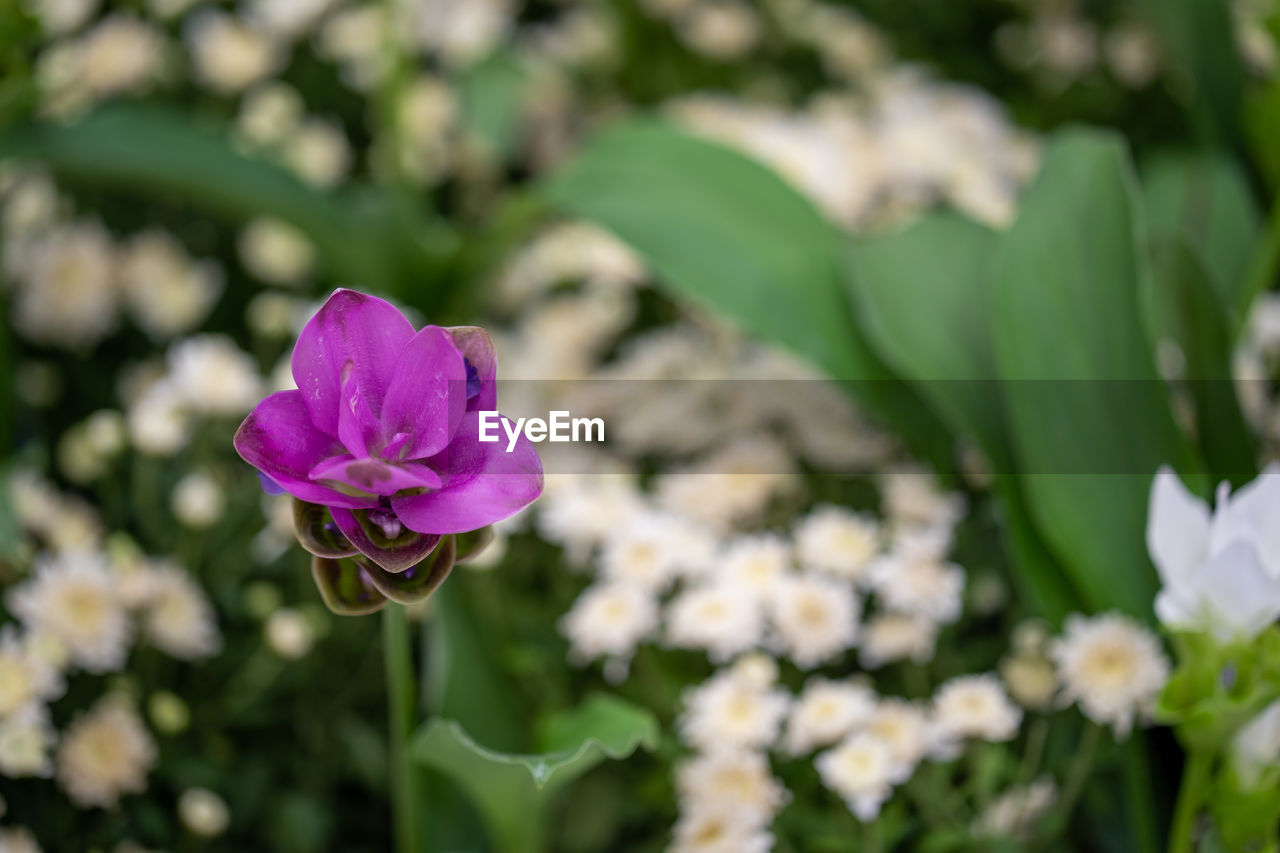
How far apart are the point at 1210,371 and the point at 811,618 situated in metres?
0.25

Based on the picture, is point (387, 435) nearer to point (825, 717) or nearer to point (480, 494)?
point (480, 494)

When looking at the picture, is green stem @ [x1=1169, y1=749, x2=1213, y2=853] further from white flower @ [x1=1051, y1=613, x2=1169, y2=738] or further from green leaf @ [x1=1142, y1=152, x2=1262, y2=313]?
green leaf @ [x1=1142, y1=152, x2=1262, y2=313]

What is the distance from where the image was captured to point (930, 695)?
0.57 meters

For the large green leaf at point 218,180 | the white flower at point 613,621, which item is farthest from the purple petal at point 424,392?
the large green leaf at point 218,180

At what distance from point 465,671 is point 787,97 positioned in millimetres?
782

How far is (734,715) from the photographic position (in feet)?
1.65

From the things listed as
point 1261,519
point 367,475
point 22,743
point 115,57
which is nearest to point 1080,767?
point 1261,519

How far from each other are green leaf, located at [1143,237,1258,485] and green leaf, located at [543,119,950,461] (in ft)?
0.45

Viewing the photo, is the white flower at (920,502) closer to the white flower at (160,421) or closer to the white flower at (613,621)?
the white flower at (613,621)

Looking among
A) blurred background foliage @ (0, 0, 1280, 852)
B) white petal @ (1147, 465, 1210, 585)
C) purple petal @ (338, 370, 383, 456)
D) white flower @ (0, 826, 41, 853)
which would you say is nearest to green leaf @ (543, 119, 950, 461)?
blurred background foliage @ (0, 0, 1280, 852)

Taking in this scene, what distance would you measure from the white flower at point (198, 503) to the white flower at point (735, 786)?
31cm

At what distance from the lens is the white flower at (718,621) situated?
523 millimetres

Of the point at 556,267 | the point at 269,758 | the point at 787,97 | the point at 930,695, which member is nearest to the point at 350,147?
the point at 556,267

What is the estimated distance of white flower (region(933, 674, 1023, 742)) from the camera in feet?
1.61
